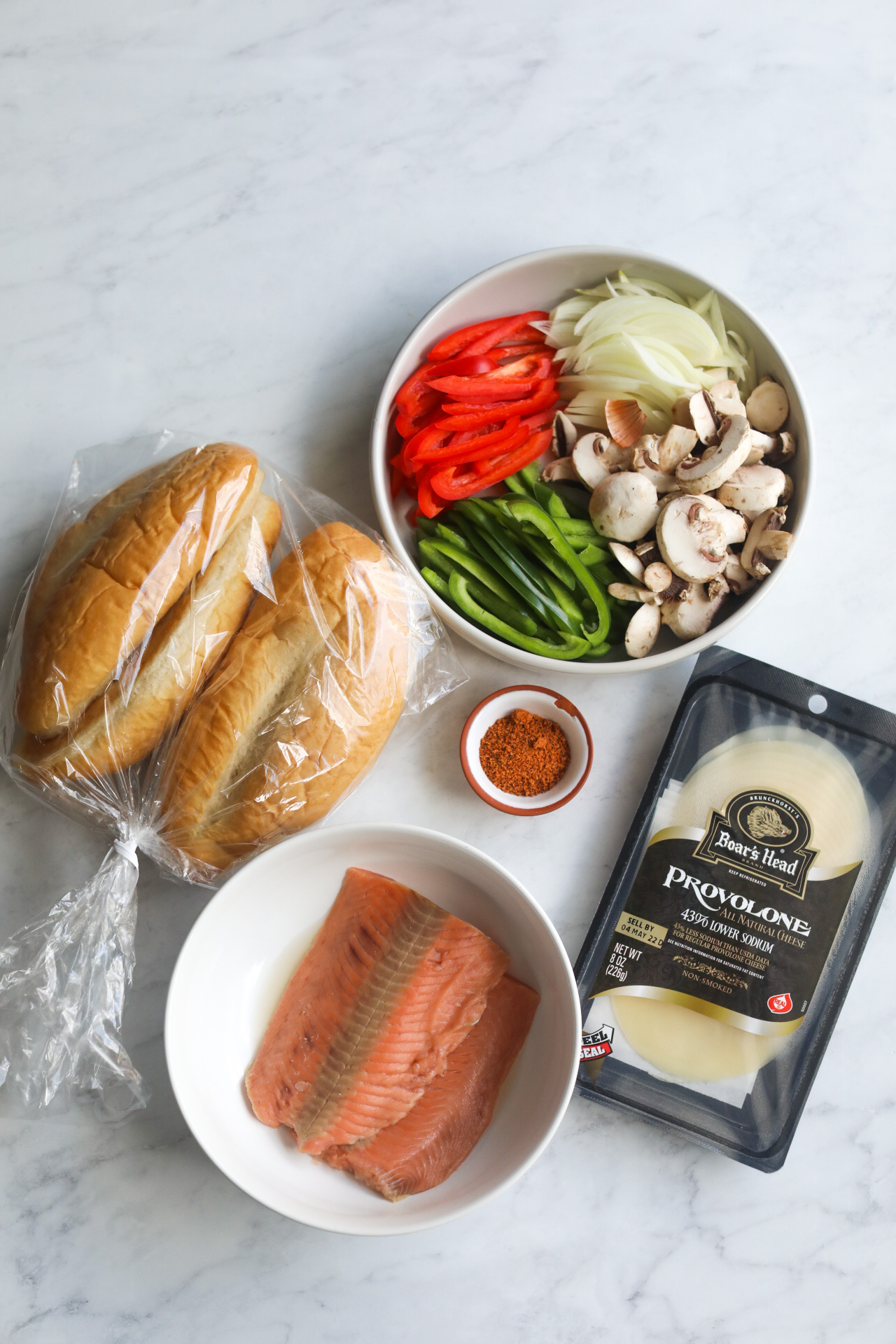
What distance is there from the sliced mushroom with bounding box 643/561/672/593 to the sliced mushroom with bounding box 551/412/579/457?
260mm

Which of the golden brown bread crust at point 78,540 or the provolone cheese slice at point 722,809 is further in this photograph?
the provolone cheese slice at point 722,809

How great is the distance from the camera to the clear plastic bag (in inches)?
50.6

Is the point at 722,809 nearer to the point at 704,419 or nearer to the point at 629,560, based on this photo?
the point at 629,560

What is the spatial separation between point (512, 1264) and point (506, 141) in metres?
2.07

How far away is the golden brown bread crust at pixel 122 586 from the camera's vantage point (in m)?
1.27

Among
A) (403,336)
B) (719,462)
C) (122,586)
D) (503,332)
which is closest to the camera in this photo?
(122,586)

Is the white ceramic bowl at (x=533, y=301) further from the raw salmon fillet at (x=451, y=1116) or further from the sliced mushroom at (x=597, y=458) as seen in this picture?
the raw salmon fillet at (x=451, y=1116)

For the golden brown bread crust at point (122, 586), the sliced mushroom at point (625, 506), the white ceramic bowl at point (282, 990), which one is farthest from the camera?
the sliced mushroom at point (625, 506)

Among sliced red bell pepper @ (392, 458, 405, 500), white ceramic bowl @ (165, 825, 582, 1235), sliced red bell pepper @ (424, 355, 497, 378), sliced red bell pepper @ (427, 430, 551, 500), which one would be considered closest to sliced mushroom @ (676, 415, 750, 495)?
sliced red bell pepper @ (427, 430, 551, 500)

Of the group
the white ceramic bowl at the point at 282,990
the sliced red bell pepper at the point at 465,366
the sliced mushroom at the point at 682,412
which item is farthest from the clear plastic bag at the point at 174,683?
the sliced mushroom at the point at 682,412

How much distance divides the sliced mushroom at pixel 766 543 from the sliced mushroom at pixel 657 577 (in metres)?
0.13

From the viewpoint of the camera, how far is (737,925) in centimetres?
156

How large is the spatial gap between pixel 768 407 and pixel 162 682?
3.61ft

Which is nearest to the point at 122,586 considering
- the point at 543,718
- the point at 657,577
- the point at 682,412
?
the point at 543,718
